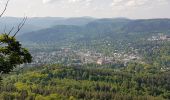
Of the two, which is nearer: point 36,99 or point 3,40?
point 3,40

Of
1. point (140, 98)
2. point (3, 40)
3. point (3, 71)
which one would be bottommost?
point (140, 98)

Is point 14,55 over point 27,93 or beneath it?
over

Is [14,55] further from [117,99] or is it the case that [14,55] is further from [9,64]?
[117,99]

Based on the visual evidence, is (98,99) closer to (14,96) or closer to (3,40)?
(14,96)

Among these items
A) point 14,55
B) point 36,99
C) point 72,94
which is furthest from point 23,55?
Result: point 72,94

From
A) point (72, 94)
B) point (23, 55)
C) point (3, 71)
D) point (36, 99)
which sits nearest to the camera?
point (3, 71)

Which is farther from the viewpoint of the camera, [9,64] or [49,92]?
[49,92]

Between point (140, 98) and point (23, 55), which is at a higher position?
point (23, 55)

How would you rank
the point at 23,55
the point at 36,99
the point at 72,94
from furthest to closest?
the point at 72,94
the point at 36,99
the point at 23,55

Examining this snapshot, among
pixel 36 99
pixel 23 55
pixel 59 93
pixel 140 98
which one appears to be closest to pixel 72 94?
pixel 59 93
